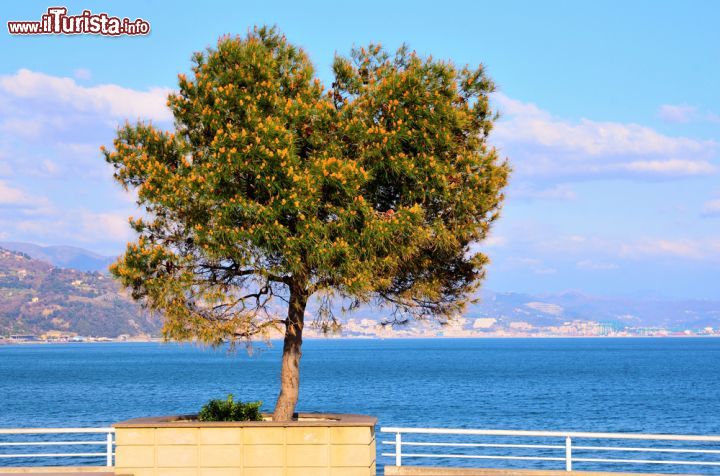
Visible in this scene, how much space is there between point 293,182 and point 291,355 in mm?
3911

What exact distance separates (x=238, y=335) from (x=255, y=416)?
155 centimetres

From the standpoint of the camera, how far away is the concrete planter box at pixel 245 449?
15000 millimetres

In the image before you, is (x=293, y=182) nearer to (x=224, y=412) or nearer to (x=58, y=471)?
(x=224, y=412)

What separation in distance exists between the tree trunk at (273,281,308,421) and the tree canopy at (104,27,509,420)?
0.06m

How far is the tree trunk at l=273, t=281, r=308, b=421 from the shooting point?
54.7ft

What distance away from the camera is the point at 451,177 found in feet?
53.3

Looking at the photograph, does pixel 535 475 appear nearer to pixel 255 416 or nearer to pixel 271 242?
pixel 255 416

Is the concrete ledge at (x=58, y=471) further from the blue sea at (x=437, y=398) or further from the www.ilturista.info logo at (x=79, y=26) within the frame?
the blue sea at (x=437, y=398)

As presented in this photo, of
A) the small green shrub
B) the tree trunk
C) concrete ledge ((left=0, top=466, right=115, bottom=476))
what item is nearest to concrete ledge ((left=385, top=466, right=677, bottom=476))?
the tree trunk

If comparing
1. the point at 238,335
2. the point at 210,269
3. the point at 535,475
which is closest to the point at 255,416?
the point at 238,335

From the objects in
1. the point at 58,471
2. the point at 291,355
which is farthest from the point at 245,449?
the point at 58,471

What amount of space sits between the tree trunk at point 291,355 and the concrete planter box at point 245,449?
158cm

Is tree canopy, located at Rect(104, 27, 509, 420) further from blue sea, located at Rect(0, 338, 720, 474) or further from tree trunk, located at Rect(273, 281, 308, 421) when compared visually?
blue sea, located at Rect(0, 338, 720, 474)

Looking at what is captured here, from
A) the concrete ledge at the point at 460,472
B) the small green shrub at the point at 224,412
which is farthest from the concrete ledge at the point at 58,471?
the concrete ledge at the point at 460,472
